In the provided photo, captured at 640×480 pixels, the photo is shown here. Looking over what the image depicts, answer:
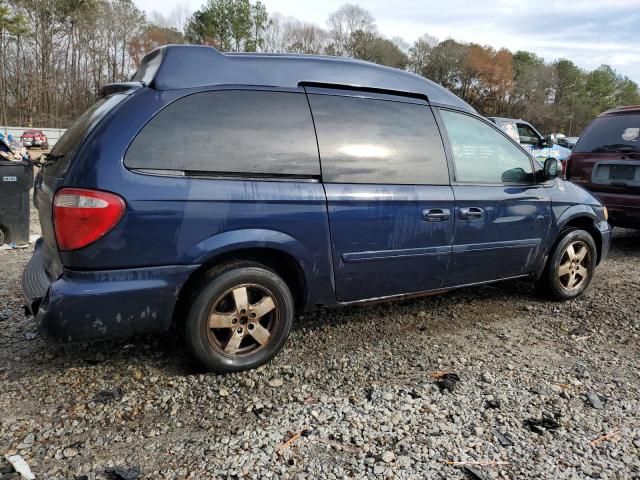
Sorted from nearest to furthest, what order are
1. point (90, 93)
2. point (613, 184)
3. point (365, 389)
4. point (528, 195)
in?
point (365, 389) < point (528, 195) < point (613, 184) < point (90, 93)

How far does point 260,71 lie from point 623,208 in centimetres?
547

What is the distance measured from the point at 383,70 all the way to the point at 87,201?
222 cm

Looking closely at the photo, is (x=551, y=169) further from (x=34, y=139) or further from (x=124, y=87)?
(x=34, y=139)

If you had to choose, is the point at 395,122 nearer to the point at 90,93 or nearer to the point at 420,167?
the point at 420,167

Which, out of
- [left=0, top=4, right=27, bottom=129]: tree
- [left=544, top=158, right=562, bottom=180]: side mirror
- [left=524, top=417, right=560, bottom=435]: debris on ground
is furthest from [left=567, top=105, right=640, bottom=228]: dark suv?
[left=0, top=4, right=27, bottom=129]: tree

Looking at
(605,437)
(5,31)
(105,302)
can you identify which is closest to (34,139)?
(5,31)

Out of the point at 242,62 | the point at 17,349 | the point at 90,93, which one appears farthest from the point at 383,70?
the point at 90,93

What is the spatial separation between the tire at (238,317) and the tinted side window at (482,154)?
5.59 feet

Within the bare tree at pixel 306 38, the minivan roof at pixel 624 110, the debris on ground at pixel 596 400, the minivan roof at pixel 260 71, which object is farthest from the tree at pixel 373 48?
the debris on ground at pixel 596 400

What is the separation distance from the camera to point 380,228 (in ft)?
10.4

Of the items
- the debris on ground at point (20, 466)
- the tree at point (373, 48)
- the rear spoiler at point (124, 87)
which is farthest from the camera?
the tree at point (373, 48)

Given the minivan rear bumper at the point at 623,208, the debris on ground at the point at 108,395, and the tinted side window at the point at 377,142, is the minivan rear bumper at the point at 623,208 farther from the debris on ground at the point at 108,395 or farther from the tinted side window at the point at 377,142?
the debris on ground at the point at 108,395

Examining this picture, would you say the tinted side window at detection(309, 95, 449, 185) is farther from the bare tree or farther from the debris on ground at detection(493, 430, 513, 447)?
the bare tree

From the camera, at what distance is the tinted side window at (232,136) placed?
256 centimetres
